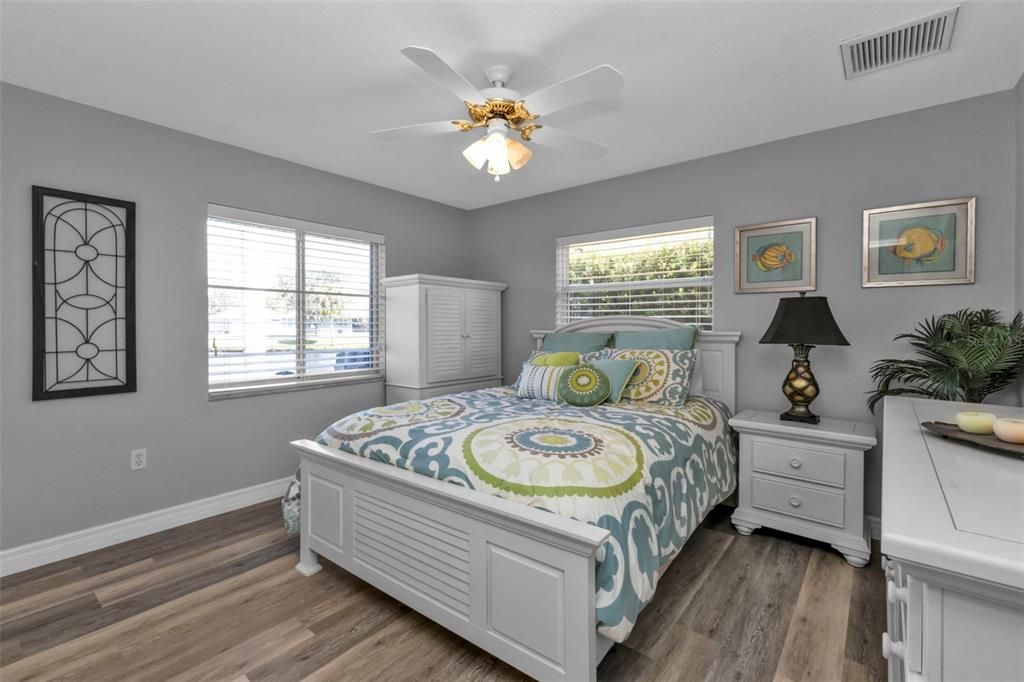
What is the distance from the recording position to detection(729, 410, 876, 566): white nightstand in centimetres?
242

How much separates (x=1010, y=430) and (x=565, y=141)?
6.39 feet

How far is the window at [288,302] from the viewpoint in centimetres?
315

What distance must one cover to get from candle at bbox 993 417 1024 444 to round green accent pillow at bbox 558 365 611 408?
1855 millimetres

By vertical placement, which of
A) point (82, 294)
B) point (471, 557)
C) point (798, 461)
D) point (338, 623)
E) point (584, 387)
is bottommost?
point (338, 623)

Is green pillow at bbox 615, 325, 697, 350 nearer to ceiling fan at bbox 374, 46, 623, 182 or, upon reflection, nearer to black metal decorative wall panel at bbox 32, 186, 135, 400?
ceiling fan at bbox 374, 46, 623, 182

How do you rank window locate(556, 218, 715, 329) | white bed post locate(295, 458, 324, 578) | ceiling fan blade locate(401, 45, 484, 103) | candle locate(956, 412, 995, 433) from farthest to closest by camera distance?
1. window locate(556, 218, 715, 329)
2. white bed post locate(295, 458, 324, 578)
3. ceiling fan blade locate(401, 45, 484, 103)
4. candle locate(956, 412, 995, 433)

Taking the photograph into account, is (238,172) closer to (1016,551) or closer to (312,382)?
(312,382)

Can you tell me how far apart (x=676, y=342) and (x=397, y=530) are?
2.17 metres

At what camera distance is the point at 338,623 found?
1.96m

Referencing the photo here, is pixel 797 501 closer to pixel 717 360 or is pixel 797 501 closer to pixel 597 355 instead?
pixel 717 360

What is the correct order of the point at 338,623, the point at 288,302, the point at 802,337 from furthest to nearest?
the point at 288,302 → the point at 802,337 → the point at 338,623

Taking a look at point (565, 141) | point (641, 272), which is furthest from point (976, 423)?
point (641, 272)

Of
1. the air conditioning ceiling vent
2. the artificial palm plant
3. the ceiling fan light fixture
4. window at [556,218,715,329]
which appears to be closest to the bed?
the artificial palm plant

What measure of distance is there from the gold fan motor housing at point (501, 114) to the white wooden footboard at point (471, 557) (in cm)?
163
